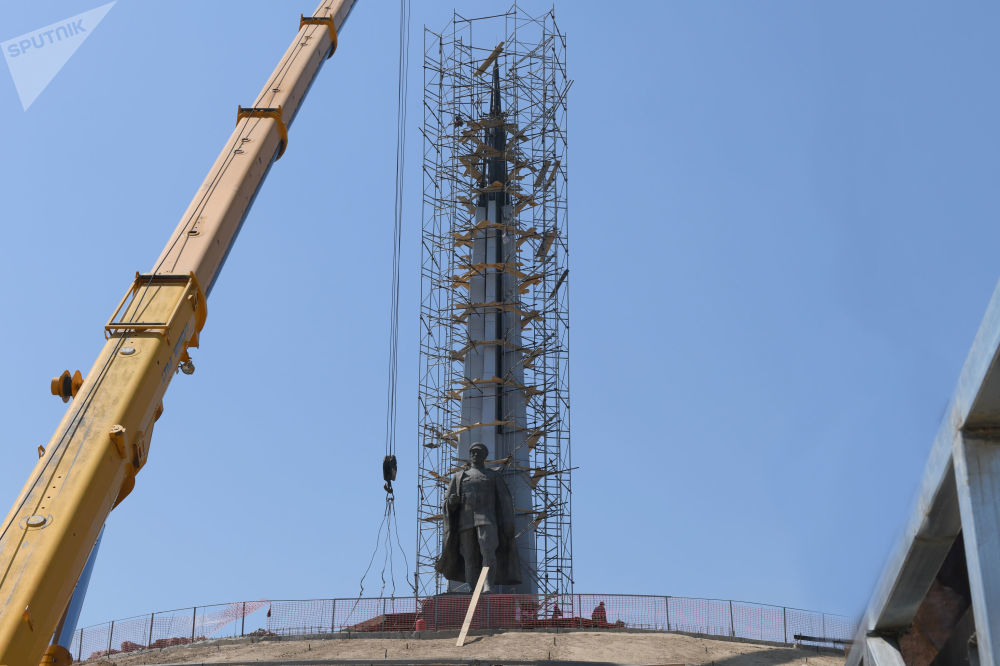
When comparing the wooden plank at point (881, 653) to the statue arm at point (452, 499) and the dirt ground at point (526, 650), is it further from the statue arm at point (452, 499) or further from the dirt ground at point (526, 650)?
the statue arm at point (452, 499)

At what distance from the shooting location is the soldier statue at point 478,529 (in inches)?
1150

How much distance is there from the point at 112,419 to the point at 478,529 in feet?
52.4

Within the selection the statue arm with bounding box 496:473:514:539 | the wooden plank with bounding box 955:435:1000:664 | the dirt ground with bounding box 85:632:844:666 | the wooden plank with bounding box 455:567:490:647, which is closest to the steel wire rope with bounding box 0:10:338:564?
the dirt ground with bounding box 85:632:844:666

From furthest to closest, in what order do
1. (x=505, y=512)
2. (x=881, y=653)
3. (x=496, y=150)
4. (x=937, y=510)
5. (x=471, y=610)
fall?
(x=496, y=150) < (x=505, y=512) < (x=471, y=610) < (x=881, y=653) < (x=937, y=510)

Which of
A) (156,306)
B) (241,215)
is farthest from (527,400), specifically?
(156,306)

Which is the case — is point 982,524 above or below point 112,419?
below

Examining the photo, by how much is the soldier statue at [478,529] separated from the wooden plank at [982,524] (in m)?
22.7

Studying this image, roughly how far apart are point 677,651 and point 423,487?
22.1 metres

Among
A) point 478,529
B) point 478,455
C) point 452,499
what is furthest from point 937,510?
point 478,455

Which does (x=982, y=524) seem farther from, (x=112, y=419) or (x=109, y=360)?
(x=109, y=360)

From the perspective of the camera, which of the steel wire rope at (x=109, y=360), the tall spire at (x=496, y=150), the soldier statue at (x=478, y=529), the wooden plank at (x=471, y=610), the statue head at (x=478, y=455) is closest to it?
the steel wire rope at (x=109, y=360)

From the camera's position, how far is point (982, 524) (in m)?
6.83

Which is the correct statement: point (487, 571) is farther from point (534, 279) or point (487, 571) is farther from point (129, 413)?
point (534, 279)

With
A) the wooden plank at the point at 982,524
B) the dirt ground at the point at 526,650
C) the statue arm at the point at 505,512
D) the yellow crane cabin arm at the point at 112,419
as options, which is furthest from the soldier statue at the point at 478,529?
the wooden plank at the point at 982,524
